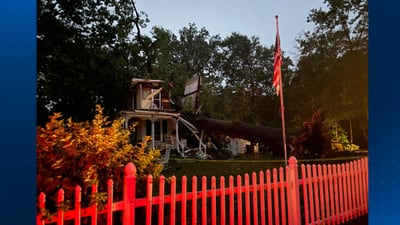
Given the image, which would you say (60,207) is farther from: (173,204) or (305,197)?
(305,197)

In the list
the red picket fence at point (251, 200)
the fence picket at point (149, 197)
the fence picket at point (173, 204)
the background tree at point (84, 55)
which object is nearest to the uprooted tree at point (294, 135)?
the red picket fence at point (251, 200)

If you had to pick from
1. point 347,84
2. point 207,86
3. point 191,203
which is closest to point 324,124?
point 347,84

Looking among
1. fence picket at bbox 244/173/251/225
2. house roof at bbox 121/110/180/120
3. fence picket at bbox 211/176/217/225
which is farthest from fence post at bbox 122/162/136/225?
fence picket at bbox 244/173/251/225

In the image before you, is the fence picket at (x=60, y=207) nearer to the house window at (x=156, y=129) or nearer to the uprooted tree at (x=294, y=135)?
the house window at (x=156, y=129)

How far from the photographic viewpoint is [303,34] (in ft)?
8.98

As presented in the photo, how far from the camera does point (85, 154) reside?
2.17 meters

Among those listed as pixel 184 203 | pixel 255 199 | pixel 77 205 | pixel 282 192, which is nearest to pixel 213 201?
pixel 184 203

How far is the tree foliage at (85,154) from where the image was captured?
209 centimetres

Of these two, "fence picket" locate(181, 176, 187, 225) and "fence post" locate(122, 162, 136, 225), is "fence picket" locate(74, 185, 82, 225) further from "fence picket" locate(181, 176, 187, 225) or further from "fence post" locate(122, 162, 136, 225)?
"fence picket" locate(181, 176, 187, 225)

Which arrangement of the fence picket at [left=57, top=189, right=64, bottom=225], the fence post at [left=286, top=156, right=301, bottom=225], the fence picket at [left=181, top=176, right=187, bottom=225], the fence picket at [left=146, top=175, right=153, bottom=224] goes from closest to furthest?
the fence picket at [left=57, top=189, right=64, bottom=225] → the fence picket at [left=146, top=175, right=153, bottom=224] → the fence picket at [left=181, top=176, right=187, bottom=225] → the fence post at [left=286, top=156, right=301, bottom=225]

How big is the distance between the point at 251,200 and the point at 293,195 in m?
0.33

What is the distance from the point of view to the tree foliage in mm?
2092

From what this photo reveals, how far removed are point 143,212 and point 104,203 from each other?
0.75 feet

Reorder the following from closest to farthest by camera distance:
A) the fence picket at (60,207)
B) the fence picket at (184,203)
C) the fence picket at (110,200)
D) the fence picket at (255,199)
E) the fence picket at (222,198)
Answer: the fence picket at (60,207), the fence picket at (110,200), the fence picket at (184,203), the fence picket at (222,198), the fence picket at (255,199)
